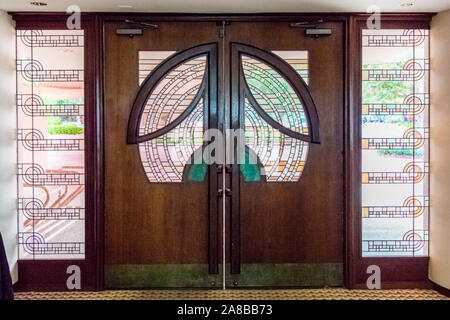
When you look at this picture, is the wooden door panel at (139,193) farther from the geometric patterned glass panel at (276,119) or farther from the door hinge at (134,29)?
the geometric patterned glass panel at (276,119)

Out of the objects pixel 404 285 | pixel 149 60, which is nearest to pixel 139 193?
pixel 149 60

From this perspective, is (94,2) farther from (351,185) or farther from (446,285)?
(446,285)

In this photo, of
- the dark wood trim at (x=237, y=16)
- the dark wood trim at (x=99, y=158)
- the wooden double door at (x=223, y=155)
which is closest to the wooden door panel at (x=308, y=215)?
the wooden double door at (x=223, y=155)

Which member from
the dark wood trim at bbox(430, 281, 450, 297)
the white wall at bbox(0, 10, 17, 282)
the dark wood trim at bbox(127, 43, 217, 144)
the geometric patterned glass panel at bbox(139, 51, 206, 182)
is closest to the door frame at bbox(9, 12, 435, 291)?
the white wall at bbox(0, 10, 17, 282)

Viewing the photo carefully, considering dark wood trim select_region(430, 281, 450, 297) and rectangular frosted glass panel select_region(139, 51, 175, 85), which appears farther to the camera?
rectangular frosted glass panel select_region(139, 51, 175, 85)

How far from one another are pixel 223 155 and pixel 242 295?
1272mm

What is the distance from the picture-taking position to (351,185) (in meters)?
3.67

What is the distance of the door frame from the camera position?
3615 millimetres

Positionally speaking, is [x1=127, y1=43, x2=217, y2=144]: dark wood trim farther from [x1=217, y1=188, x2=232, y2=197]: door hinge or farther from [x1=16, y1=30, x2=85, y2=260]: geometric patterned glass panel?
[x1=217, y1=188, x2=232, y2=197]: door hinge

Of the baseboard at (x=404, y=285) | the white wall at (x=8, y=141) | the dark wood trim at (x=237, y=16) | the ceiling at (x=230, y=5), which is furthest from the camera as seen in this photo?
the baseboard at (x=404, y=285)

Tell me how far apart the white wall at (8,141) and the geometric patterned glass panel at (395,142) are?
322 centimetres

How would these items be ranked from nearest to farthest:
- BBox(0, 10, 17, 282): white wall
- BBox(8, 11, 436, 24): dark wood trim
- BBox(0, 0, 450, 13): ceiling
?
BBox(0, 0, 450, 13): ceiling, BBox(0, 10, 17, 282): white wall, BBox(8, 11, 436, 24): dark wood trim

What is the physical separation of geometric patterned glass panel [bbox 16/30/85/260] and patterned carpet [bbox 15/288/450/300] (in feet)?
1.16

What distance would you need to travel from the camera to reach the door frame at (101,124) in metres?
3.62
